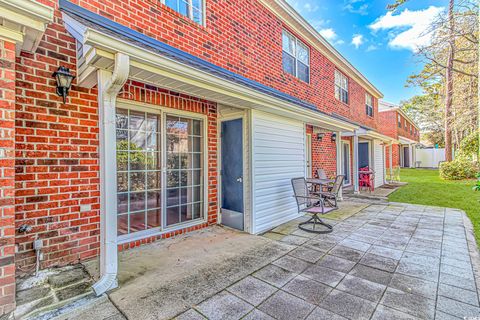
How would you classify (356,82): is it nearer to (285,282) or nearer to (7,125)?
(285,282)

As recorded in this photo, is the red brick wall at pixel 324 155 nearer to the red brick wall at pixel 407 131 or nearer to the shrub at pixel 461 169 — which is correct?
the shrub at pixel 461 169

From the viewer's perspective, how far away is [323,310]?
2.30 metres

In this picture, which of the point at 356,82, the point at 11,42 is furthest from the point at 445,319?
the point at 356,82

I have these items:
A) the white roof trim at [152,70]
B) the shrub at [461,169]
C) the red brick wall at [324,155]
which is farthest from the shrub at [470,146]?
the white roof trim at [152,70]

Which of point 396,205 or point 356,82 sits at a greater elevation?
point 356,82

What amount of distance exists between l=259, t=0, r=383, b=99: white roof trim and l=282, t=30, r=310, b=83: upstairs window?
0.29m

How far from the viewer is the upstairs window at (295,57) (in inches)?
287

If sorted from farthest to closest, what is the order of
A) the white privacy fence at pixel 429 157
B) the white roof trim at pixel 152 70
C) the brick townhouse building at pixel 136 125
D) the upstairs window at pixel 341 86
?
the white privacy fence at pixel 429 157, the upstairs window at pixel 341 86, the brick townhouse building at pixel 136 125, the white roof trim at pixel 152 70

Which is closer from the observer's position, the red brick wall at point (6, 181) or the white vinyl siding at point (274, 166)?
the red brick wall at point (6, 181)

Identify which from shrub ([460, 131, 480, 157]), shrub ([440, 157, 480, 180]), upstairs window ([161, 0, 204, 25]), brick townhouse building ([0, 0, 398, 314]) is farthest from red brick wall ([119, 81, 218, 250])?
shrub ([460, 131, 480, 157])

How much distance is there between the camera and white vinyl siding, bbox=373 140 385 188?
11.8m

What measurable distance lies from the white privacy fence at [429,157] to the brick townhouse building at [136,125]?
2675cm

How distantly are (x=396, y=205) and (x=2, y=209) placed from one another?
9041mm

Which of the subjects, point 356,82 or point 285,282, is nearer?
point 285,282
